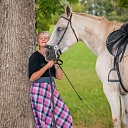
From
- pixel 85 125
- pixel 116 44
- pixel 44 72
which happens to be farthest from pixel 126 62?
pixel 85 125

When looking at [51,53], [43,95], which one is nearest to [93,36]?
[51,53]

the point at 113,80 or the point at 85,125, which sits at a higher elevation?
the point at 113,80

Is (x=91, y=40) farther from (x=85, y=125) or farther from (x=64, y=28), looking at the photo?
(x=85, y=125)

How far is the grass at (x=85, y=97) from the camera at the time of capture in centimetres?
755

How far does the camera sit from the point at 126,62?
555 cm

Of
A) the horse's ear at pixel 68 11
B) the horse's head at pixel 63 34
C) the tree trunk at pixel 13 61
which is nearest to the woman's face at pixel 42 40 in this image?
the horse's head at pixel 63 34

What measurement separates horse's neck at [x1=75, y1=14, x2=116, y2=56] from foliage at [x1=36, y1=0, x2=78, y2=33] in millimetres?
1580

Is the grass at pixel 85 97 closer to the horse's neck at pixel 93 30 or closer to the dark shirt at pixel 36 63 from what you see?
the horse's neck at pixel 93 30

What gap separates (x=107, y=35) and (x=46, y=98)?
3.98ft

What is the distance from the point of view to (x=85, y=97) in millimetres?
12633

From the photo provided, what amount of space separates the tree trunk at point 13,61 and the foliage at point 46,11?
1597 mm

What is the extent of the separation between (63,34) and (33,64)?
0.76m

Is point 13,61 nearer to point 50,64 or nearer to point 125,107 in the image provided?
point 50,64

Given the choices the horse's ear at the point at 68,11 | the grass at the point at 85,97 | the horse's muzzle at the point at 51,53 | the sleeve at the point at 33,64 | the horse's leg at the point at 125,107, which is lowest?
the grass at the point at 85,97
